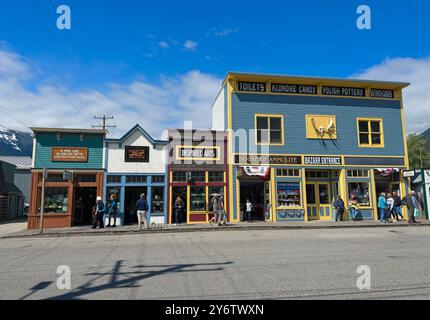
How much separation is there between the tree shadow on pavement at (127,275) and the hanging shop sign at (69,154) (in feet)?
39.0

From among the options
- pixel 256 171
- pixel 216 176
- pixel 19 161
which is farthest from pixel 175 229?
pixel 19 161

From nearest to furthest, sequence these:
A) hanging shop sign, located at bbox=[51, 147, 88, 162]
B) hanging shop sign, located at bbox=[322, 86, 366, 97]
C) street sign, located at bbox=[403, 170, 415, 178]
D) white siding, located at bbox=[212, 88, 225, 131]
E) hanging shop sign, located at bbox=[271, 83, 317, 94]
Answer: hanging shop sign, located at bbox=[51, 147, 88, 162] → street sign, located at bbox=[403, 170, 415, 178] → hanging shop sign, located at bbox=[271, 83, 317, 94] → hanging shop sign, located at bbox=[322, 86, 366, 97] → white siding, located at bbox=[212, 88, 225, 131]

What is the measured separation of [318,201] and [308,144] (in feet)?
12.5

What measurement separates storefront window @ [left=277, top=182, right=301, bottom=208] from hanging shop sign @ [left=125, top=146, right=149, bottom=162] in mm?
8579

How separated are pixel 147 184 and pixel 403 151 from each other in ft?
57.1

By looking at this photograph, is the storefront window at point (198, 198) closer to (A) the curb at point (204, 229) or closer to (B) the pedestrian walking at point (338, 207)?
(A) the curb at point (204, 229)

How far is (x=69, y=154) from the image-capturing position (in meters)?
18.3

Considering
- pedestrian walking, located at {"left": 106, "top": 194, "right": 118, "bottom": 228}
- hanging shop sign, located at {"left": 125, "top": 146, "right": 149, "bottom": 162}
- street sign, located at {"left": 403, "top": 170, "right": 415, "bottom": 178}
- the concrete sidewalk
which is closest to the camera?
the concrete sidewalk

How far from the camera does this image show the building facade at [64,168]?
697 inches

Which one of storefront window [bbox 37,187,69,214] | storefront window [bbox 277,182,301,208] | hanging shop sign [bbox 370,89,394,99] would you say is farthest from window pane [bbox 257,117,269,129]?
storefront window [bbox 37,187,69,214]

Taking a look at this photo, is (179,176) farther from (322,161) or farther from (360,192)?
(360,192)

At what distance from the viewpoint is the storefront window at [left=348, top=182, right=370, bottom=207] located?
2016cm

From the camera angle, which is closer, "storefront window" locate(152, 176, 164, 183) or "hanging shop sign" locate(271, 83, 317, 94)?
"storefront window" locate(152, 176, 164, 183)

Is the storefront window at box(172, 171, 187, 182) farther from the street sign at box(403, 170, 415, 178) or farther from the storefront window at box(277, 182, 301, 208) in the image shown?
the street sign at box(403, 170, 415, 178)
